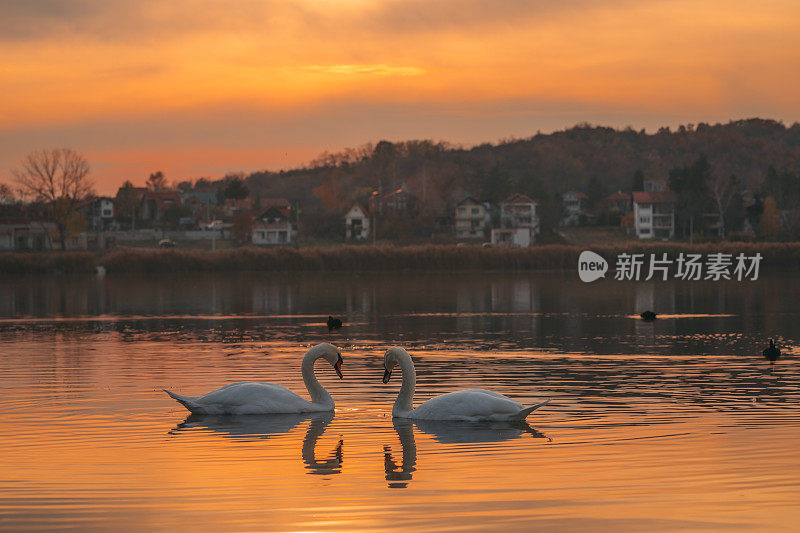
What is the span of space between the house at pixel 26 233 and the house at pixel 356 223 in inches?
1642

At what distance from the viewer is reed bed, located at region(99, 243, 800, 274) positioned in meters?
100

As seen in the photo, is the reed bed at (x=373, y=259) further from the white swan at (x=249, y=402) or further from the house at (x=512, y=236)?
the white swan at (x=249, y=402)

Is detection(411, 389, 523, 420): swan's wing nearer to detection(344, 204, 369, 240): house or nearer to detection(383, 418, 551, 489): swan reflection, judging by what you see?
detection(383, 418, 551, 489): swan reflection

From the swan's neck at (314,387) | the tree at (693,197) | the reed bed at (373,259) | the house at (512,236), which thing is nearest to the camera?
the swan's neck at (314,387)

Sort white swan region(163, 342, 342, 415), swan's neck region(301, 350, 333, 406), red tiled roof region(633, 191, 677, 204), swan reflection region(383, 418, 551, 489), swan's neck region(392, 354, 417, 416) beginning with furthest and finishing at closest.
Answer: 1. red tiled roof region(633, 191, 677, 204)
2. swan's neck region(301, 350, 333, 406)
3. white swan region(163, 342, 342, 415)
4. swan's neck region(392, 354, 417, 416)
5. swan reflection region(383, 418, 551, 489)

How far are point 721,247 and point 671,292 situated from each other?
3692cm

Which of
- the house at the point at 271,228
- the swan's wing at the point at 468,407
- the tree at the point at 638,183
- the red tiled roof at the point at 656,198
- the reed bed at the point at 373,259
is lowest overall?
the swan's wing at the point at 468,407

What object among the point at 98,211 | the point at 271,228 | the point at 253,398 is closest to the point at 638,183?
the point at 271,228

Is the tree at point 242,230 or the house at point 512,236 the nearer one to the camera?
the tree at point 242,230

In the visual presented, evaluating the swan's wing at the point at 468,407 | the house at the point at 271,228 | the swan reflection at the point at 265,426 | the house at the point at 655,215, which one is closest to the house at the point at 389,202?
the house at the point at 271,228

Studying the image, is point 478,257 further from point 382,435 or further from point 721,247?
point 382,435

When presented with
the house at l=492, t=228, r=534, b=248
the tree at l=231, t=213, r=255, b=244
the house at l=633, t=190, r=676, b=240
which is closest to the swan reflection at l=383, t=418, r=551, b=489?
the tree at l=231, t=213, r=255, b=244

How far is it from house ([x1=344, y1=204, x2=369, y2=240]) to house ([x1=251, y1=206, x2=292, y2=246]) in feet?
28.2

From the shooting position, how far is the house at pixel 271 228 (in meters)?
171
